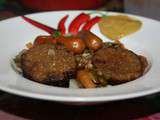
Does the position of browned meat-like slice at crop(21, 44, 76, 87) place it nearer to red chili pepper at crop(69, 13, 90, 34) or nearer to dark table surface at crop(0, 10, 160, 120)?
dark table surface at crop(0, 10, 160, 120)

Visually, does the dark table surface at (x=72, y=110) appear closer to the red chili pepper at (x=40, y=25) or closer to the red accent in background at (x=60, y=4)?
the red chili pepper at (x=40, y=25)

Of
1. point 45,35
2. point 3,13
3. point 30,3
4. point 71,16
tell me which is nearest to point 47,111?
point 45,35

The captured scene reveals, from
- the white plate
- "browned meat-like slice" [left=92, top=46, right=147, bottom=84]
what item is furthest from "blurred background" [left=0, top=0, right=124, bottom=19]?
"browned meat-like slice" [left=92, top=46, right=147, bottom=84]

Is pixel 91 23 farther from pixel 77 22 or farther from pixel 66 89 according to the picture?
pixel 66 89

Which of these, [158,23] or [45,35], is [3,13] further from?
[158,23]

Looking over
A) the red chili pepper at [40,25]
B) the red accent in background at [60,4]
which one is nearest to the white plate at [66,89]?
the red chili pepper at [40,25]

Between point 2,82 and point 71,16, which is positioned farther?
point 71,16

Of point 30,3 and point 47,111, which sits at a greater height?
point 30,3

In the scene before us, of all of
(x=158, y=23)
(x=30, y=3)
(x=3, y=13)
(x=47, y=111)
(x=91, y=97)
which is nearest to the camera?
(x=91, y=97)

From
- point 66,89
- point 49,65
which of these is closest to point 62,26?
point 49,65
